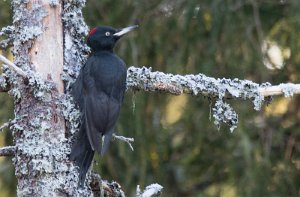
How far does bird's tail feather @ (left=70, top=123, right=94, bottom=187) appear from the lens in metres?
4.22

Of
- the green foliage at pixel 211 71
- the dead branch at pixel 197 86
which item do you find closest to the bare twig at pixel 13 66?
the dead branch at pixel 197 86

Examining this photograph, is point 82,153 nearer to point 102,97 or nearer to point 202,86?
point 102,97

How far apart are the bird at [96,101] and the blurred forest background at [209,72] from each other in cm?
95

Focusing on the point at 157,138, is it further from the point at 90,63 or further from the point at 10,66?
the point at 10,66

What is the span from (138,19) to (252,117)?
40.5 inches

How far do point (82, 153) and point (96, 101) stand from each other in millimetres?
414

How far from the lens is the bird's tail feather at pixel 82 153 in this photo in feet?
13.8

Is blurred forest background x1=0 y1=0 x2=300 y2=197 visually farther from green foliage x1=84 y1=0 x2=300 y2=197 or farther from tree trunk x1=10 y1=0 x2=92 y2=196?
tree trunk x1=10 y1=0 x2=92 y2=196

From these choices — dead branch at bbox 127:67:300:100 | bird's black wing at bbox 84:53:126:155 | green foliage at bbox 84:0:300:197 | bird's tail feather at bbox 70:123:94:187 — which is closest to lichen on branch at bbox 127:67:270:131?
dead branch at bbox 127:67:300:100

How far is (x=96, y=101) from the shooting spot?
15.1 ft

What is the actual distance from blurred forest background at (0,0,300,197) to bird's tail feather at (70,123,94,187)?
1.34 m

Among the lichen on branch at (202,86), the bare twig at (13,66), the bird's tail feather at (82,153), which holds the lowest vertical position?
the bird's tail feather at (82,153)

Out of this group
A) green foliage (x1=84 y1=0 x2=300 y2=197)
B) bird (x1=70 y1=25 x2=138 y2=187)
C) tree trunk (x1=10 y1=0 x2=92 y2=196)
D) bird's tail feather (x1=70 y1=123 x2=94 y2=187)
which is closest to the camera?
tree trunk (x1=10 y1=0 x2=92 y2=196)

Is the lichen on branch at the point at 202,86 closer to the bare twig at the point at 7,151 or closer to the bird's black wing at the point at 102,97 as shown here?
the bird's black wing at the point at 102,97
